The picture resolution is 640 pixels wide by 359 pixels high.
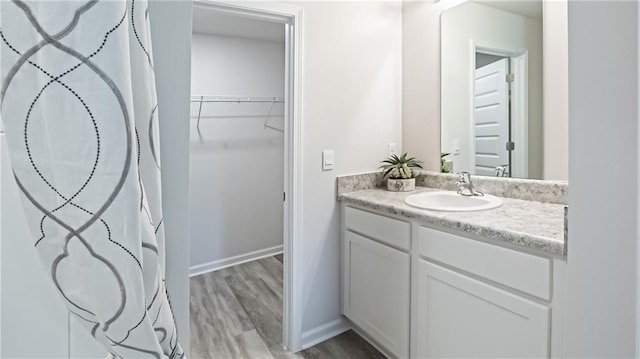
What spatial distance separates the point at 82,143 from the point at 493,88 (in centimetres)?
199

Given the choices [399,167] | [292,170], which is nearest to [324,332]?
[292,170]

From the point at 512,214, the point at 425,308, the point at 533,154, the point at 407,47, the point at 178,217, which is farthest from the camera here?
the point at 407,47

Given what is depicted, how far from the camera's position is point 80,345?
41 cm

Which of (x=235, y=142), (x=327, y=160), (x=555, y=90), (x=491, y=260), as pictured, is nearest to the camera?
(x=491, y=260)

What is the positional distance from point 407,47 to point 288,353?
6.87 ft

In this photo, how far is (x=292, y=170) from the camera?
1.85m

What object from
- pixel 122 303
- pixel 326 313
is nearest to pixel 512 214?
pixel 326 313

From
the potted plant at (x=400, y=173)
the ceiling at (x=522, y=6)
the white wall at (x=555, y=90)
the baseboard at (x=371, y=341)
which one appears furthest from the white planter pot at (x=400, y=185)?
the ceiling at (x=522, y=6)

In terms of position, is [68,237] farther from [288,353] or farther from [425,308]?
[288,353]

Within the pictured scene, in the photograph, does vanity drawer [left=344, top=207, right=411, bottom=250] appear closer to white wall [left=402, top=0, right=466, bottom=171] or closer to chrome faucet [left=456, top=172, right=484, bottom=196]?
chrome faucet [left=456, top=172, right=484, bottom=196]

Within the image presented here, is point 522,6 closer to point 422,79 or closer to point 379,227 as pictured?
point 422,79

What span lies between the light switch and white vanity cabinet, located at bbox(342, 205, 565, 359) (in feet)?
0.93

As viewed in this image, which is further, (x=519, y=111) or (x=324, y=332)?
(x=324, y=332)

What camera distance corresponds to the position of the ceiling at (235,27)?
2572mm
